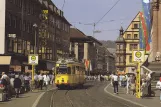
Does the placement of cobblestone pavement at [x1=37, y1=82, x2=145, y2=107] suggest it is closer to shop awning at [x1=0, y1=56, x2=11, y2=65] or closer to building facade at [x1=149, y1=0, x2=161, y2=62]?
building facade at [x1=149, y1=0, x2=161, y2=62]

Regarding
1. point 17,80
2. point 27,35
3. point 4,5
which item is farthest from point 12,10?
point 17,80

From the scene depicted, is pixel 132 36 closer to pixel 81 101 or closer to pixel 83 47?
pixel 83 47

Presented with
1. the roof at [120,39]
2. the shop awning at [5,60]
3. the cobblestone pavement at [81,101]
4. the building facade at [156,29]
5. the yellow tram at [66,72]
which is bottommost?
the cobblestone pavement at [81,101]

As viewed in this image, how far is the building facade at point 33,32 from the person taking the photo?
57991 millimetres

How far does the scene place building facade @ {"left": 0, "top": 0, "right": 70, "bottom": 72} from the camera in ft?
190

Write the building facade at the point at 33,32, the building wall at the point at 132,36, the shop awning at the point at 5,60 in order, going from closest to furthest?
the shop awning at the point at 5,60
the building facade at the point at 33,32
the building wall at the point at 132,36

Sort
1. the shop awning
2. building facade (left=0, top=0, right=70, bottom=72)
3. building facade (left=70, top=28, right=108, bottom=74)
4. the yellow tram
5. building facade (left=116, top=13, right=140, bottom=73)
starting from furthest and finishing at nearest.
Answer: building facade (left=70, top=28, right=108, bottom=74) < building facade (left=116, top=13, right=140, bottom=73) < building facade (left=0, top=0, right=70, bottom=72) < the shop awning < the yellow tram

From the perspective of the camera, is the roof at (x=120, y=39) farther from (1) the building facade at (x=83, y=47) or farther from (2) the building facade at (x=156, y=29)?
(2) the building facade at (x=156, y=29)

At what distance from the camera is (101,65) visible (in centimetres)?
16750

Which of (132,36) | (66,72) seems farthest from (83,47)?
(66,72)

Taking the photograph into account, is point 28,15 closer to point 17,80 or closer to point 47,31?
point 47,31

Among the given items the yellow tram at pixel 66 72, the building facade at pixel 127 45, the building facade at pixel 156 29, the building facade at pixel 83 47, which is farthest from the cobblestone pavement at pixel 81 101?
the building facade at pixel 83 47

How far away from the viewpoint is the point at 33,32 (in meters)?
72.2

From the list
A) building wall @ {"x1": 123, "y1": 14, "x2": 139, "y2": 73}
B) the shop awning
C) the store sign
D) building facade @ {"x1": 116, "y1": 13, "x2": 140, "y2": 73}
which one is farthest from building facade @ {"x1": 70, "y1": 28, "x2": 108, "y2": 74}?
the store sign
